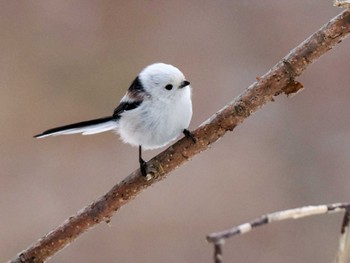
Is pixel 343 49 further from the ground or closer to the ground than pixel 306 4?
closer to the ground

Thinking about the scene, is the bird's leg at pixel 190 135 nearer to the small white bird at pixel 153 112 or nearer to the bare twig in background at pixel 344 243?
the small white bird at pixel 153 112

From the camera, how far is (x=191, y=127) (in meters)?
1.70

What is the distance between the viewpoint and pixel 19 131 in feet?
5.60

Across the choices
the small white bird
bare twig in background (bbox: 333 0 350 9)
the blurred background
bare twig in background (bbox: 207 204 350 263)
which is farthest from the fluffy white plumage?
the blurred background

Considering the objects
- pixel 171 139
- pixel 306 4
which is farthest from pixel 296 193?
pixel 171 139

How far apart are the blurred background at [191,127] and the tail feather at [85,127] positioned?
93 cm

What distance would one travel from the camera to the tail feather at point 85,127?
2.21ft

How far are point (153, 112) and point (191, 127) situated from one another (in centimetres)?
Result: 97

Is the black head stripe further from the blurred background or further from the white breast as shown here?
the blurred background

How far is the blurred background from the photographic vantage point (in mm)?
1670

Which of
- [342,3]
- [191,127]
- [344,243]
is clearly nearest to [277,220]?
[344,243]

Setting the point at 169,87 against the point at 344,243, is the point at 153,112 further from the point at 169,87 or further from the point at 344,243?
the point at 344,243

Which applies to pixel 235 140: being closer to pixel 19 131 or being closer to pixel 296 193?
pixel 296 193

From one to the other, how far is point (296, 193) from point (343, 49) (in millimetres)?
490
